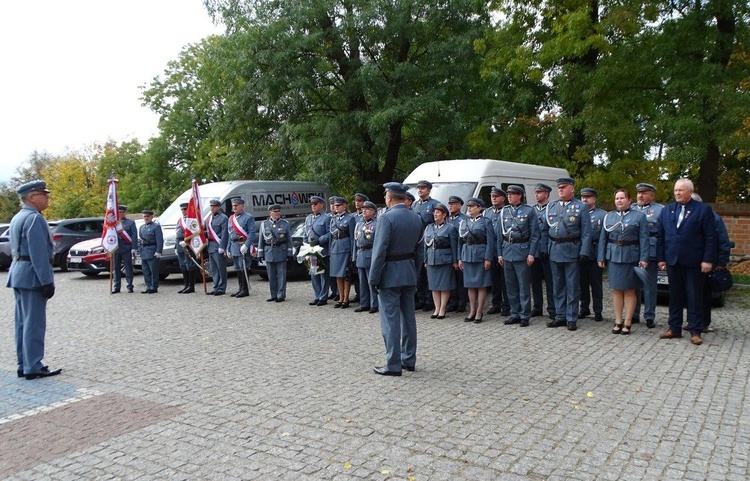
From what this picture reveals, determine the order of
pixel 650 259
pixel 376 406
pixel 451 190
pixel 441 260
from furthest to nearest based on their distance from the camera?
pixel 451 190, pixel 441 260, pixel 650 259, pixel 376 406

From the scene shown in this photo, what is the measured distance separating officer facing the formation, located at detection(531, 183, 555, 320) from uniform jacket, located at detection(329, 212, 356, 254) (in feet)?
10.3

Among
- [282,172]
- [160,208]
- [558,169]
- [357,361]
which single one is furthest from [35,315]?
[160,208]

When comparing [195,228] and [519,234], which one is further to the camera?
[195,228]

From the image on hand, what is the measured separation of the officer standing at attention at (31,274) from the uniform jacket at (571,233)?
6.32 meters

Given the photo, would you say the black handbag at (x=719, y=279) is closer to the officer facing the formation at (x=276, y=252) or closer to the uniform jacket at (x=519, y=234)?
the uniform jacket at (x=519, y=234)

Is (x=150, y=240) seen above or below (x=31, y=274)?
above

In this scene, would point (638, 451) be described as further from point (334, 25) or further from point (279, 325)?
point (334, 25)

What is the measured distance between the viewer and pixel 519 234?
921 centimetres

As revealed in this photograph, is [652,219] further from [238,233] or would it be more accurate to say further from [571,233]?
[238,233]

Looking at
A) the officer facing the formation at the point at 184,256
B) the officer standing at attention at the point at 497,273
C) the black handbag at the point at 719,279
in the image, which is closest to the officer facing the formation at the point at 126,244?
the officer facing the formation at the point at 184,256

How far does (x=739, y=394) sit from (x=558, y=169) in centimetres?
921

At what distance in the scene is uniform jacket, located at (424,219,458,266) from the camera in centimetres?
987

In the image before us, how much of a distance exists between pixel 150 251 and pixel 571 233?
896 cm

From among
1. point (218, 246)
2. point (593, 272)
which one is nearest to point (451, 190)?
point (593, 272)
